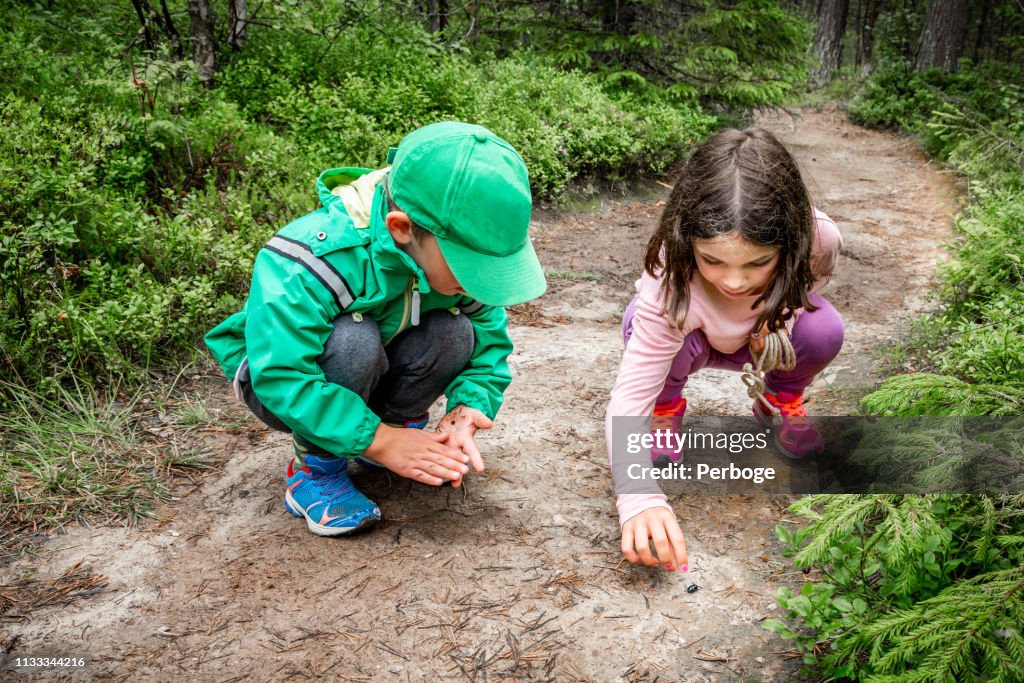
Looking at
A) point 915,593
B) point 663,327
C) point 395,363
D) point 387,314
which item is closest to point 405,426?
point 395,363

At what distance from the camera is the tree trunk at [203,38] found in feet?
17.5

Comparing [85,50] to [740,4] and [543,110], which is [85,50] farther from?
[740,4]

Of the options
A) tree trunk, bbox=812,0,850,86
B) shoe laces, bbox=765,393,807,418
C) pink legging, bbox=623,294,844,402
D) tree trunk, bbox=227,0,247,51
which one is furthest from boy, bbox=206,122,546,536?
tree trunk, bbox=812,0,850,86

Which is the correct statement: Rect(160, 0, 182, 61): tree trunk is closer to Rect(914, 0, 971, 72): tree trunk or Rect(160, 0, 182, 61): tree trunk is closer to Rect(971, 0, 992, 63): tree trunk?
Rect(914, 0, 971, 72): tree trunk

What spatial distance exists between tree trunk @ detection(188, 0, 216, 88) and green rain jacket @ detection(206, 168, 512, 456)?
402cm

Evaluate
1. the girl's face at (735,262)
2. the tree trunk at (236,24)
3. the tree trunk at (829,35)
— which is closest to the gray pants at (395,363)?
the girl's face at (735,262)

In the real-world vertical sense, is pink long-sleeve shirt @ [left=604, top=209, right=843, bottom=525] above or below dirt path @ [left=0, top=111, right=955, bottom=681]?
above

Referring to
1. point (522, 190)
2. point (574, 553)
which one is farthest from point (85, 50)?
point (574, 553)

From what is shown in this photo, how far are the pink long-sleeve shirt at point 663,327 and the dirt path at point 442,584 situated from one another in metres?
0.36

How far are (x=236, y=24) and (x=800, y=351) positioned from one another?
5323 mm

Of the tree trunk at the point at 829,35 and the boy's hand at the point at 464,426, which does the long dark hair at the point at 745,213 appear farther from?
the tree trunk at the point at 829,35

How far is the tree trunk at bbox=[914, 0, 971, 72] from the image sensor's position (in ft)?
39.0

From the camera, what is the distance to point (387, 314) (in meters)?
2.28

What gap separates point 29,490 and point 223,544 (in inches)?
30.6
